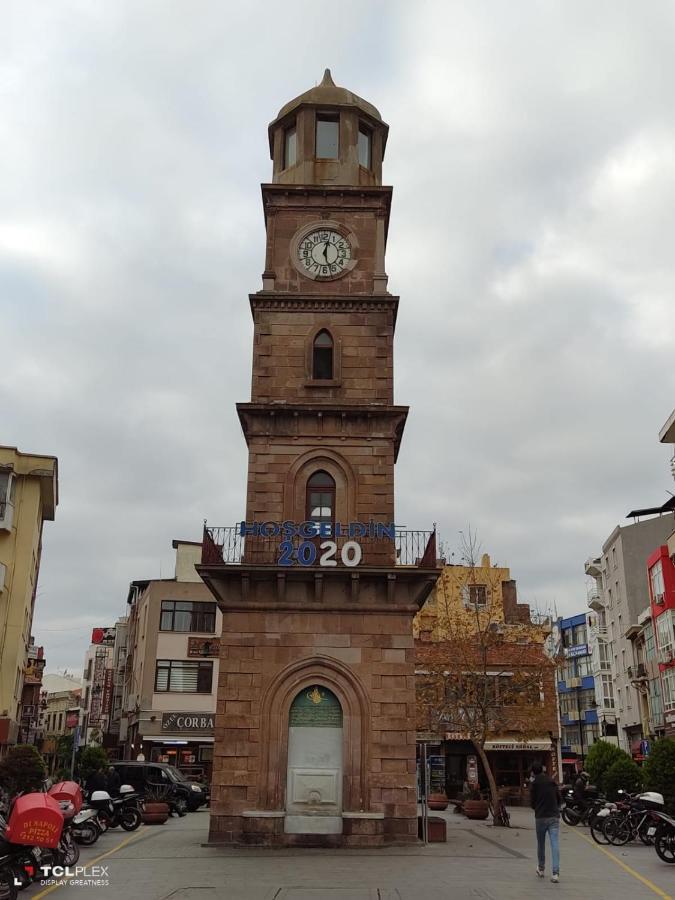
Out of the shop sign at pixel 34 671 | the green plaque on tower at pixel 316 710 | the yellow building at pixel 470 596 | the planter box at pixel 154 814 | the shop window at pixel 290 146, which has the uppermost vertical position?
the shop window at pixel 290 146

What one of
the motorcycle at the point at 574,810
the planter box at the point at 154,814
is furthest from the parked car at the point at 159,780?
the motorcycle at the point at 574,810

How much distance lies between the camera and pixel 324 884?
15117 millimetres

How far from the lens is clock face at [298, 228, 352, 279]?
2602 centimetres

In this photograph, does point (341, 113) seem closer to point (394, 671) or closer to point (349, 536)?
point (349, 536)

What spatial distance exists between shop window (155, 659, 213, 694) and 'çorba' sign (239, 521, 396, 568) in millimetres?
31927

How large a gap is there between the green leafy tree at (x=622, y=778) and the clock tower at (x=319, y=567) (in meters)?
11.4

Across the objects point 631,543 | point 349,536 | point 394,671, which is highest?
point 631,543

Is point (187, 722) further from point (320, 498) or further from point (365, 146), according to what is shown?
point (365, 146)

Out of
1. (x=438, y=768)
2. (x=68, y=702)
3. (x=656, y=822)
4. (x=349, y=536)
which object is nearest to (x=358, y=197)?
(x=349, y=536)

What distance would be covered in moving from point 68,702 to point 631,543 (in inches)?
3114

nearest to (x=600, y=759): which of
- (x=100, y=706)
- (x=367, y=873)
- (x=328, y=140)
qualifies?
(x=367, y=873)

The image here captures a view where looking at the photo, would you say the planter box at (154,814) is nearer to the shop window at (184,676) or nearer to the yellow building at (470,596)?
the shop window at (184,676)

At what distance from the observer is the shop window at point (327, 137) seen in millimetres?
27609

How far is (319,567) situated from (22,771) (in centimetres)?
1305
